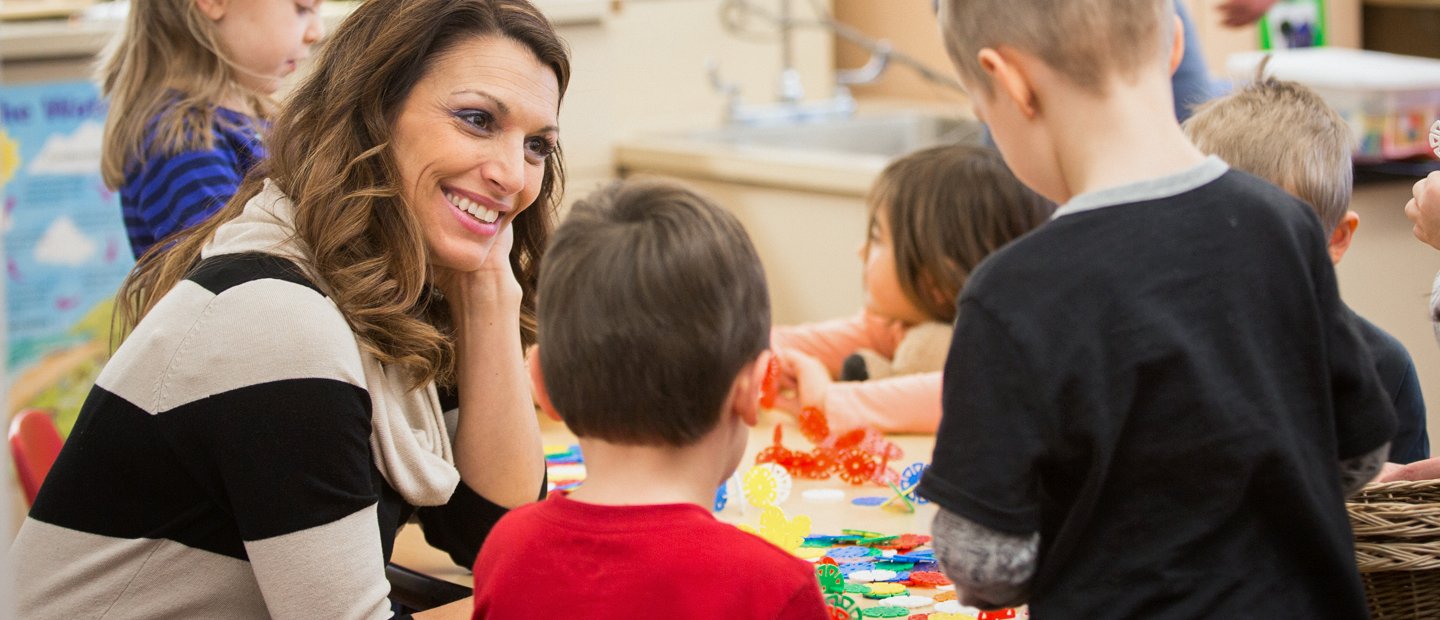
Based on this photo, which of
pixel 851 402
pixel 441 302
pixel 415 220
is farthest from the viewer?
pixel 851 402

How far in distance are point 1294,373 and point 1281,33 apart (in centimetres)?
310

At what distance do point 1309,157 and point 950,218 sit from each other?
0.80 meters

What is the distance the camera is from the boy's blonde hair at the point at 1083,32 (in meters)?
0.97

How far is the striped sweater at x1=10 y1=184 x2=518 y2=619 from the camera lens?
1.22m

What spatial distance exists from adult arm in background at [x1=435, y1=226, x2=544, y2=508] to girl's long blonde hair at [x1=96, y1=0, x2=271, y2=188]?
0.58 meters

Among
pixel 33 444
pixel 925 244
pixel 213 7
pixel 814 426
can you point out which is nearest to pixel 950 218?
pixel 925 244

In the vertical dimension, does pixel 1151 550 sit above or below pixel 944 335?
above

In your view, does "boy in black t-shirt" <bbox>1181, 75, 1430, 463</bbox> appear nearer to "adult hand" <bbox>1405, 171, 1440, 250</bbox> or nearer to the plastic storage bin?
"adult hand" <bbox>1405, 171, 1440, 250</bbox>

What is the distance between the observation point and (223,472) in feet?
4.02

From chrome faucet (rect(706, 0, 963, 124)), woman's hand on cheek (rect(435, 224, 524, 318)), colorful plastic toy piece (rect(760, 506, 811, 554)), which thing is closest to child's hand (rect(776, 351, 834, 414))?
colorful plastic toy piece (rect(760, 506, 811, 554))

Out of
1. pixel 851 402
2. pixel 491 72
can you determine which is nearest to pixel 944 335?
pixel 851 402

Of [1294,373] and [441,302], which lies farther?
[441,302]

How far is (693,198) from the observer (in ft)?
3.44

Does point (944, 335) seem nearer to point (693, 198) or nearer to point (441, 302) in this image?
point (441, 302)
